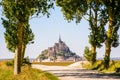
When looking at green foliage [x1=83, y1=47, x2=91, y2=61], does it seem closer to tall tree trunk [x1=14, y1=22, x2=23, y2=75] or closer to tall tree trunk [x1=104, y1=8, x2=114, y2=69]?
tall tree trunk [x1=104, y1=8, x2=114, y2=69]

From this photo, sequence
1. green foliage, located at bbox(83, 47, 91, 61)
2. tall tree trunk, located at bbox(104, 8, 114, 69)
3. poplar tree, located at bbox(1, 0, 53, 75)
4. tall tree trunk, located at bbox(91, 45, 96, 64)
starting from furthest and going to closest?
green foliage, located at bbox(83, 47, 91, 61) → tall tree trunk, located at bbox(91, 45, 96, 64) → tall tree trunk, located at bbox(104, 8, 114, 69) → poplar tree, located at bbox(1, 0, 53, 75)

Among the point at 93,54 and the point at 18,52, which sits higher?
the point at 93,54

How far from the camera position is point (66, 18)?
5788 centimetres

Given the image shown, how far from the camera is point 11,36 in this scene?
107ft

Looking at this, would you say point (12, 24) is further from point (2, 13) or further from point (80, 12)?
point (80, 12)

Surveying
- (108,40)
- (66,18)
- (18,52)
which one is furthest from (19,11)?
(66,18)

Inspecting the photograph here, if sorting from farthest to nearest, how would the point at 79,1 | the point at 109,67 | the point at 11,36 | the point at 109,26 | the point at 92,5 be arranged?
the point at 92,5, the point at 79,1, the point at 109,26, the point at 109,67, the point at 11,36

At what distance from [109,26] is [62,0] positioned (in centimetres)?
884

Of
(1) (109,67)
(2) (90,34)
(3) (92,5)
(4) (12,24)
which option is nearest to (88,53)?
(2) (90,34)

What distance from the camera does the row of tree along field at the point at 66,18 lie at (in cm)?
3142

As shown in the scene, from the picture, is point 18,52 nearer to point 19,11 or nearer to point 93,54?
point 19,11

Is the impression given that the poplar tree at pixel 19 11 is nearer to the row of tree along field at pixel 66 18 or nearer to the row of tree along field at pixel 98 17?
the row of tree along field at pixel 66 18

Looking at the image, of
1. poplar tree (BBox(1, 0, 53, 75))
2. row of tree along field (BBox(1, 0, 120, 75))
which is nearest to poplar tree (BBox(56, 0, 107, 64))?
row of tree along field (BBox(1, 0, 120, 75))

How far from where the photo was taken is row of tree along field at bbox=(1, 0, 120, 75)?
103 feet
